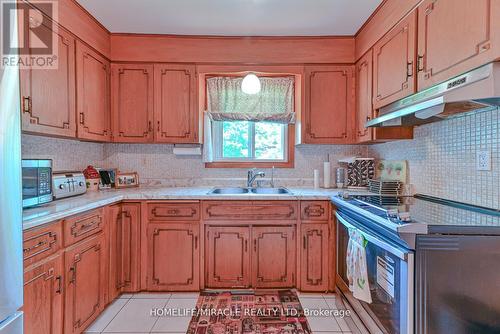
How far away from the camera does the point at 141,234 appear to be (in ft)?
7.82

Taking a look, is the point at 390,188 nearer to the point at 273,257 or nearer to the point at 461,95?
the point at 273,257

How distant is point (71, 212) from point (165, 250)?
928mm

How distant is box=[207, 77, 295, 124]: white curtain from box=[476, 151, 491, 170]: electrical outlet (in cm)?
162

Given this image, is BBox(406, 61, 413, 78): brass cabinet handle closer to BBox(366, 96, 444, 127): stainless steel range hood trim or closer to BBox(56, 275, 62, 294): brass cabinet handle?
BBox(366, 96, 444, 127): stainless steel range hood trim

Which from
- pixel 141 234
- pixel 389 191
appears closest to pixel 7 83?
pixel 141 234

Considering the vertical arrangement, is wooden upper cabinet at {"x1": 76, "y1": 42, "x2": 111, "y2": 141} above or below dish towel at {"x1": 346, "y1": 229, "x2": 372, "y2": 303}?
above

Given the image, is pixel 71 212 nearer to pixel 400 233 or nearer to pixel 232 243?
pixel 232 243

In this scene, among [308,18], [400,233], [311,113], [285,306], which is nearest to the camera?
[400,233]

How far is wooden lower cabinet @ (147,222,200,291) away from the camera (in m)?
2.39

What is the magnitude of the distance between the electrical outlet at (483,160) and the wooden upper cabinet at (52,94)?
263 cm

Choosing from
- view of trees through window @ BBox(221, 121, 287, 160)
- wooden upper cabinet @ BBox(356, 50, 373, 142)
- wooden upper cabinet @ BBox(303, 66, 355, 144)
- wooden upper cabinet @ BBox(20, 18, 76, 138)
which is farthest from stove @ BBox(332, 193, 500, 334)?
wooden upper cabinet @ BBox(20, 18, 76, 138)

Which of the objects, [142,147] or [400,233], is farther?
[142,147]

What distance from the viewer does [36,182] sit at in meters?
1.68

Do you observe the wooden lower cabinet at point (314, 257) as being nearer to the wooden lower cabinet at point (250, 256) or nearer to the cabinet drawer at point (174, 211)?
the wooden lower cabinet at point (250, 256)
